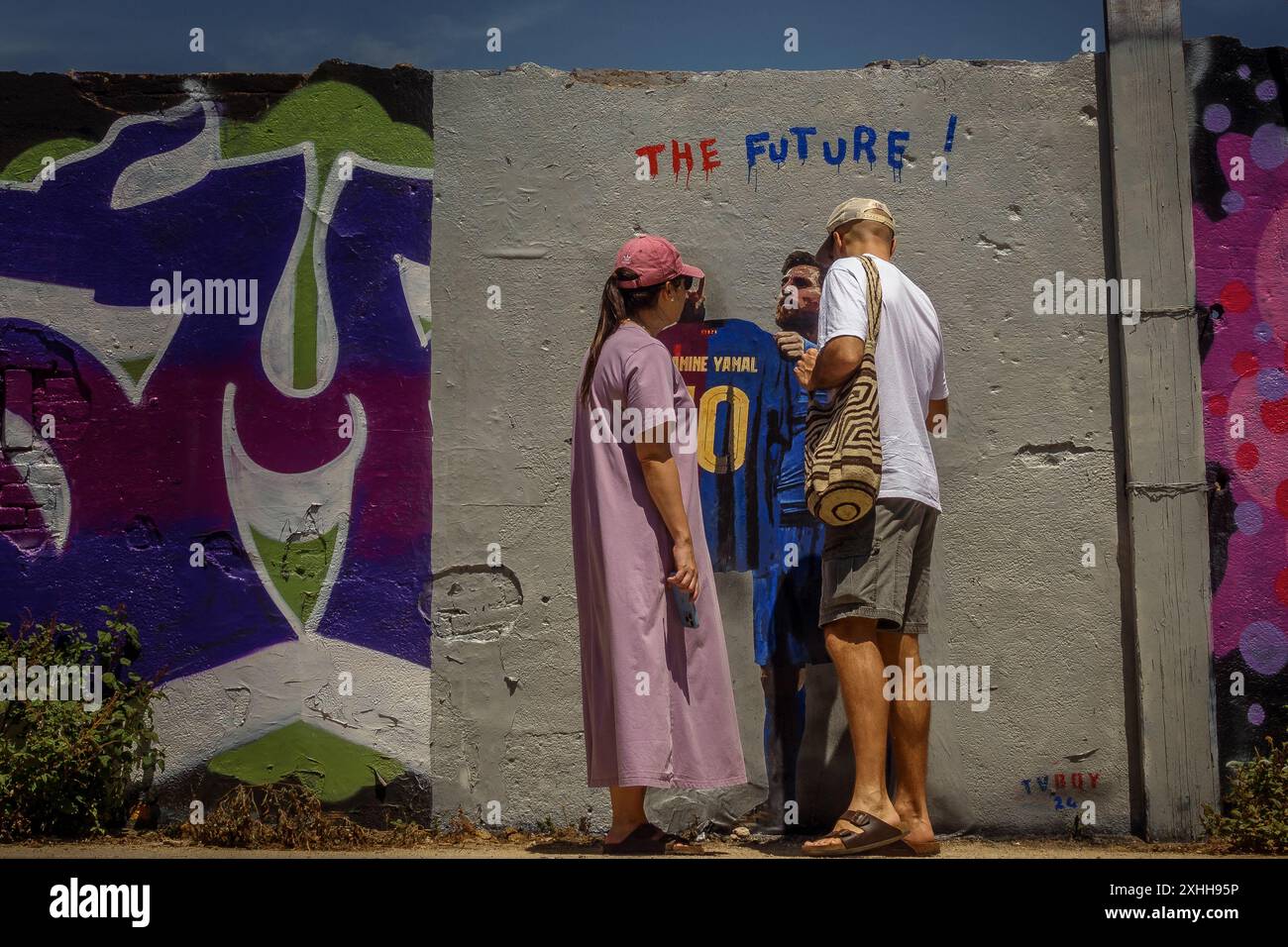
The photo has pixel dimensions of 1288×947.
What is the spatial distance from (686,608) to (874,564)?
0.63 metres

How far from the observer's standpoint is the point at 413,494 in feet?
18.5

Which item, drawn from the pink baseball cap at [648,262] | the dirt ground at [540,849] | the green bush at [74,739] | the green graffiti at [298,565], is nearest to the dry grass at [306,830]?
the dirt ground at [540,849]

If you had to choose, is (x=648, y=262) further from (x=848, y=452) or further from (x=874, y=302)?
(x=848, y=452)

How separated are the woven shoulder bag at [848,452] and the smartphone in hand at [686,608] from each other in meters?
0.50

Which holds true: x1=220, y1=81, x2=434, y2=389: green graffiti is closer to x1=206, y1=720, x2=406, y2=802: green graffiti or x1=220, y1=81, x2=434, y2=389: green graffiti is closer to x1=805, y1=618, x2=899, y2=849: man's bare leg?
x1=206, y1=720, x2=406, y2=802: green graffiti

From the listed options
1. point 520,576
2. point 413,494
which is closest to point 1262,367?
point 520,576

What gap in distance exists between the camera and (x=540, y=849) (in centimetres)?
520

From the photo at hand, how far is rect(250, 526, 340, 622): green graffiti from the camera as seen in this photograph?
18.4 ft

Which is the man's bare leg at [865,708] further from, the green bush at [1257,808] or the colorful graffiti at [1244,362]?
the colorful graffiti at [1244,362]

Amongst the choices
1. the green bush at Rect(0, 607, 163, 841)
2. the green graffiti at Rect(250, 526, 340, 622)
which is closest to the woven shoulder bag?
the green graffiti at Rect(250, 526, 340, 622)

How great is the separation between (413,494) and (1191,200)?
321 cm

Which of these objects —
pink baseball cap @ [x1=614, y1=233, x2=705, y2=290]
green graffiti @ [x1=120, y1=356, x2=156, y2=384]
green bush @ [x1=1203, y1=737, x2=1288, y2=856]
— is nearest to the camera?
pink baseball cap @ [x1=614, y1=233, x2=705, y2=290]

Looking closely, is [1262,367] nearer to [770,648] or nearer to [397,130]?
[770,648]

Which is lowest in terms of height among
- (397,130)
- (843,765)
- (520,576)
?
(843,765)
